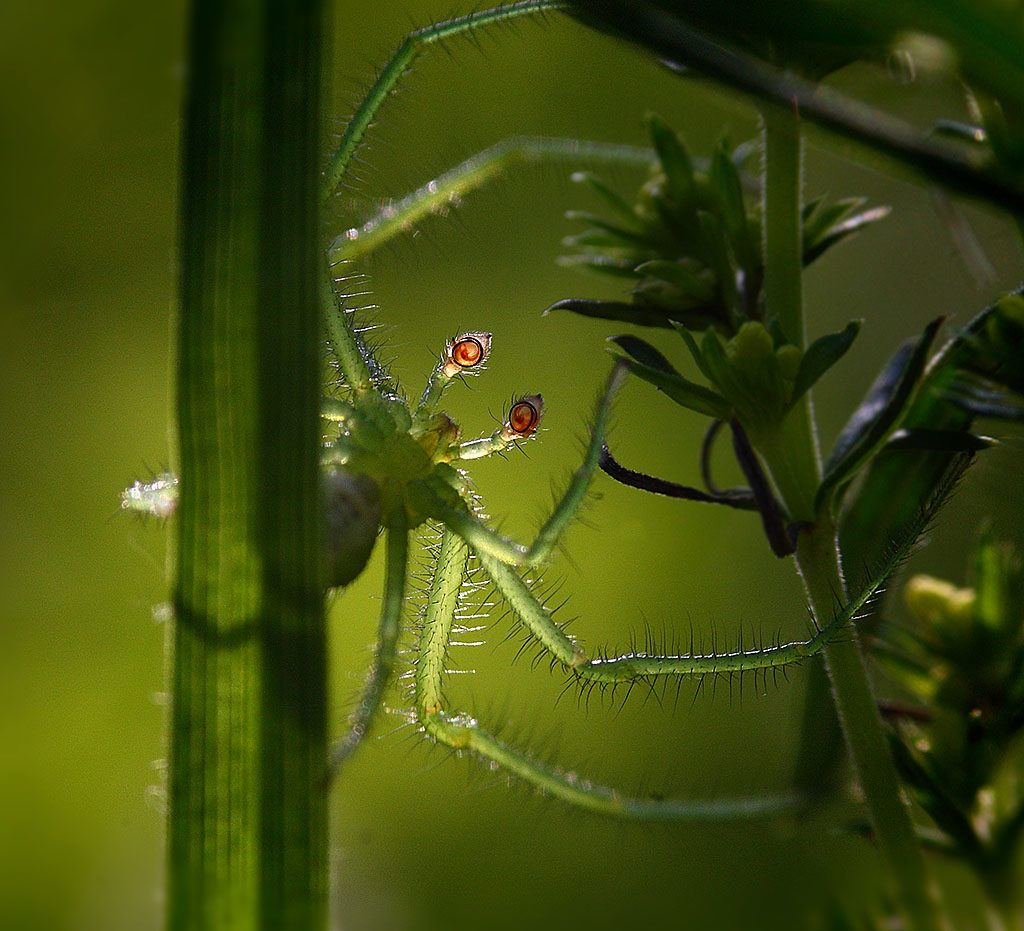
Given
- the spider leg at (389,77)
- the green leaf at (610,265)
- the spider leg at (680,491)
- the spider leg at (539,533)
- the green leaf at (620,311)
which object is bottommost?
the spider leg at (539,533)

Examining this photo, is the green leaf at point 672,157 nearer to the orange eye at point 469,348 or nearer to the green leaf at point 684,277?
the green leaf at point 684,277

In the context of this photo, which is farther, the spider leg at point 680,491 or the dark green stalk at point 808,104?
→ the spider leg at point 680,491

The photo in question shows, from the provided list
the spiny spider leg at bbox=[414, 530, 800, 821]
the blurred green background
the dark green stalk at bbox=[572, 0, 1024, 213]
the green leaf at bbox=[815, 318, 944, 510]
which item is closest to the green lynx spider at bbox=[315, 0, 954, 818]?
the spiny spider leg at bbox=[414, 530, 800, 821]

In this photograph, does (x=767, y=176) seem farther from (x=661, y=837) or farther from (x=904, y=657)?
(x=661, y=837)

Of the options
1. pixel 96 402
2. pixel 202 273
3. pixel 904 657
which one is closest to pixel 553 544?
pixel 904 657

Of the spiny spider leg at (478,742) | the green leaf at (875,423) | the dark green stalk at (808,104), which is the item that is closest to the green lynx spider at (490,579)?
the spiny spider leg at (478,742)

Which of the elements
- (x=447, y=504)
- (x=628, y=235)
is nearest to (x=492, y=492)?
(x=447, y=504)

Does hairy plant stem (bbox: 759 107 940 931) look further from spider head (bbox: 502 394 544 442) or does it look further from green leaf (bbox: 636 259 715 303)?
spider head (bbox: 502 394 544 442)

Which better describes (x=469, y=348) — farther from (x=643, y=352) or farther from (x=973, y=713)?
(x=973, y=713)
